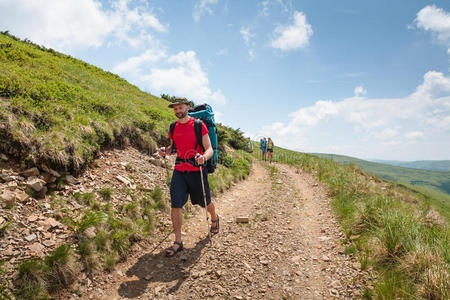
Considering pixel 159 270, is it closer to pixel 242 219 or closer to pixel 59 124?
pixel 242 219

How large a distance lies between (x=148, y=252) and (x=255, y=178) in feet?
31.6

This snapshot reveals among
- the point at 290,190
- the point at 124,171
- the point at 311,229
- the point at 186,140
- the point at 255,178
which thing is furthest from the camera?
the point at 255,178

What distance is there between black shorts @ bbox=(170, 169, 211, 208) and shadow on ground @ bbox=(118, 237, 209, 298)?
1117 millimetres

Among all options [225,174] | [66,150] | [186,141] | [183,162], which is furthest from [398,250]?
[66,150]

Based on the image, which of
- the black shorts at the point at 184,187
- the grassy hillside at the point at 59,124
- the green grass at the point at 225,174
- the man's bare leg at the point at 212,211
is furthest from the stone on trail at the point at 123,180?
the green grass at the point at 225,174

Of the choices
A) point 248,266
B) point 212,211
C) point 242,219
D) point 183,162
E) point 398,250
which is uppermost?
point 183,162

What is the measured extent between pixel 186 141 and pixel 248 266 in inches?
116

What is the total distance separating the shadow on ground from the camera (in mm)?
3883

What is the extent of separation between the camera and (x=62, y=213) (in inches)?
175

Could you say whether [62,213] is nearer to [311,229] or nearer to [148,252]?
[148,252]

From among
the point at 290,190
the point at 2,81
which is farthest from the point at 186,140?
the point at 290,190

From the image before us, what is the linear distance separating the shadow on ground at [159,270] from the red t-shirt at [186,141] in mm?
1943

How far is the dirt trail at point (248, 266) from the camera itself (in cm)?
378

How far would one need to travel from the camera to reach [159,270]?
4.39 m
